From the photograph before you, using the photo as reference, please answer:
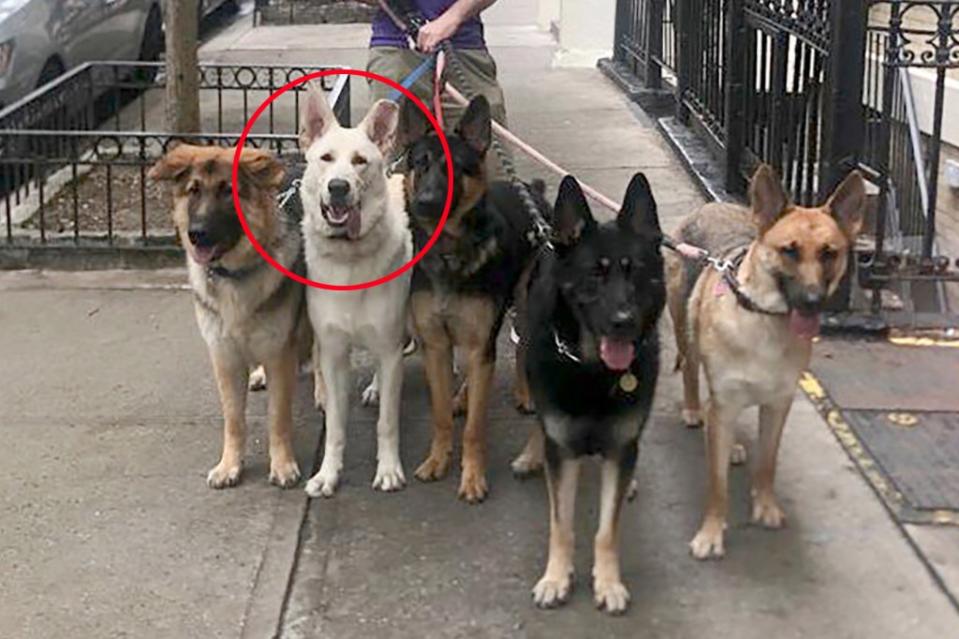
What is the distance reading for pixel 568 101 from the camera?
11.6 m

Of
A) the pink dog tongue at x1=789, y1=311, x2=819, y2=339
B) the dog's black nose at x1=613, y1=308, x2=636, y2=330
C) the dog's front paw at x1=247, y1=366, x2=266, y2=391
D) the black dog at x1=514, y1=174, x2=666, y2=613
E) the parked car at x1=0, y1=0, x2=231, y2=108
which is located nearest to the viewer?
the dog's black nose at x1=613, y1=308, x2=636, y2=330

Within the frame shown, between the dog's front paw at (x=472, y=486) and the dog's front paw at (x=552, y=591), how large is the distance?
0.70 meters

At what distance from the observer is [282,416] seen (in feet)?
15.7

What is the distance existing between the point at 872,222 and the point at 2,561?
197 inches

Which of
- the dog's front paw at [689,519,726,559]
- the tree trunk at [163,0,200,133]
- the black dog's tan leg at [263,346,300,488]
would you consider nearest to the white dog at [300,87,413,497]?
the black dog's tan leg at [263,346,300,488]

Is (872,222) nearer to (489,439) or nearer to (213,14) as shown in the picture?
(489,439)

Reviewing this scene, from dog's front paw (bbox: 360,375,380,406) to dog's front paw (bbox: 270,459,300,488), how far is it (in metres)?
0.75

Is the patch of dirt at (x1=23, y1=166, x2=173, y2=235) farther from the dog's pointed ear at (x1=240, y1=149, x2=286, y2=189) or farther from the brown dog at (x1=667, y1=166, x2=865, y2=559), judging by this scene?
the brown dog at (x1=667, y1=166, x2=865, y2=559)

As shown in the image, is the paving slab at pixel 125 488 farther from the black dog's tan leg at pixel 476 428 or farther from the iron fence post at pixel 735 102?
the iron fence post at pixel 735 102

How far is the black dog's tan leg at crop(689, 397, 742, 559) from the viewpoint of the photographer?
421cm

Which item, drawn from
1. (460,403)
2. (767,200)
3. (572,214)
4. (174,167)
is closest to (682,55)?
(460,403)

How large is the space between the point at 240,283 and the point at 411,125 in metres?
A: 0.82

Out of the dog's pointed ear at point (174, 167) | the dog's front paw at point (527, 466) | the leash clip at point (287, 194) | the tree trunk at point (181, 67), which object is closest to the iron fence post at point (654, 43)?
the tree trunk at point (181, 67)

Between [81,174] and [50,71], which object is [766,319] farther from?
[50,71]
